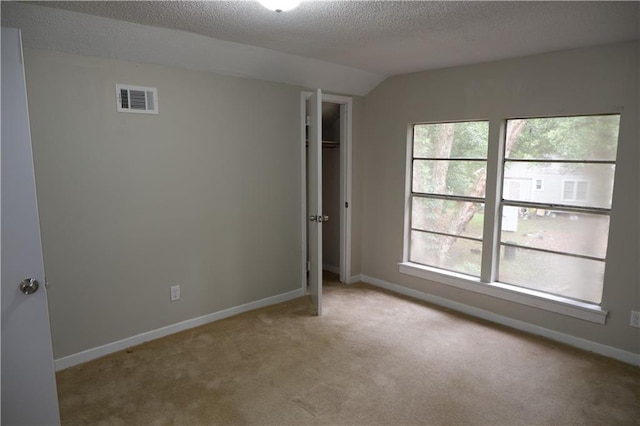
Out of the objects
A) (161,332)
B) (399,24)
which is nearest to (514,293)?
(399,24)

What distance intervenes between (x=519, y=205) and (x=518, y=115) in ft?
2.47

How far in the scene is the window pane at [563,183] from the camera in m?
2.96

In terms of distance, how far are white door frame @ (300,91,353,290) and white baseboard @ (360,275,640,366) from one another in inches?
18.8

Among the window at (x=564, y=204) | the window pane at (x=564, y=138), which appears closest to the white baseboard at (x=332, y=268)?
the window at (x=564, y=204)

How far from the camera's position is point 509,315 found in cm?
348

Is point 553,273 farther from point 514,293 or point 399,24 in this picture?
point 399,24

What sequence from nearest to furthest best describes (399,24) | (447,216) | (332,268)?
1. (399,24)
2. (447,216)
3. (332,268)

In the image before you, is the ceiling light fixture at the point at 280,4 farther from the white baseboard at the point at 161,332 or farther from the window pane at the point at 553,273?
the window pane at the point at 553,273

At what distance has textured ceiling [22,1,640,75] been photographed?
7.11 ft

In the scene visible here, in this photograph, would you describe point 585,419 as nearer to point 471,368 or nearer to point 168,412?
point 471,368

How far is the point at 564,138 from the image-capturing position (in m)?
3.11

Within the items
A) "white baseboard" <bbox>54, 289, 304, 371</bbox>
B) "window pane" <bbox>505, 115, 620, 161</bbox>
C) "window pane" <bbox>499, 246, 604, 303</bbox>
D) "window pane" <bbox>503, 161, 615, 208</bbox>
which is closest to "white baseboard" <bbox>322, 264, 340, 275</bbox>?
"white baseboard" <bbox>54, 289, 304, 371</bbox>

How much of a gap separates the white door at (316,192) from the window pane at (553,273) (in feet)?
5.44

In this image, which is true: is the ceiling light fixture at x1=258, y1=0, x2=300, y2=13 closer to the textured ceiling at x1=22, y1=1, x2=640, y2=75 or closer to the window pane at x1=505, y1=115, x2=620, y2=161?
the textured ceiling at x1=22, y1=1, x2=640, y2=75
